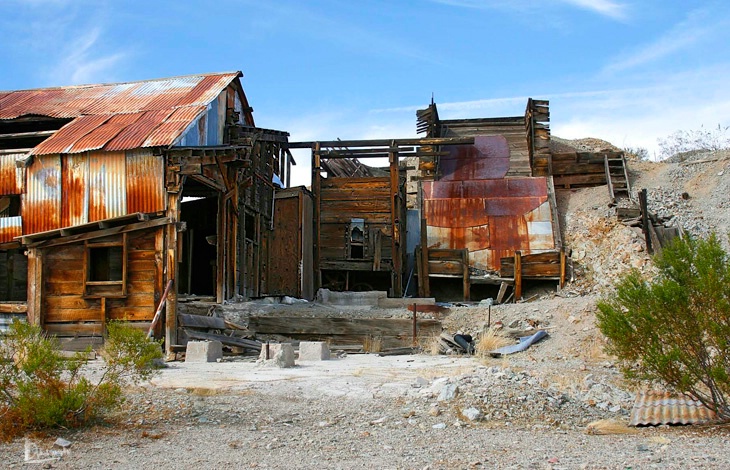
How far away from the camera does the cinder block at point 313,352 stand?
46.5 ft

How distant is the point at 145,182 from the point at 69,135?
111 inches

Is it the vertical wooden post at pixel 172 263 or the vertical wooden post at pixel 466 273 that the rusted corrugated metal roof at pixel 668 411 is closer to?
the vertical wooden post at pixel 172 263

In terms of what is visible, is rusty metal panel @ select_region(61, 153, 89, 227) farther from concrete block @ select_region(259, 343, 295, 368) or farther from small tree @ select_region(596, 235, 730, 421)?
small tree @ select_region(596, 235, 730, 421)

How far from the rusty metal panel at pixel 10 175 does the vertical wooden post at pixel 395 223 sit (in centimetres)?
1174

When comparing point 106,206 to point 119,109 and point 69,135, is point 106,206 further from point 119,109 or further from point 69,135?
point 119,109

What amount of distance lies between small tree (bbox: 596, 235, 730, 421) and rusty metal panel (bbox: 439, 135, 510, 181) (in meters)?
19.3

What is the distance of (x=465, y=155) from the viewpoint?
2839 centimetres

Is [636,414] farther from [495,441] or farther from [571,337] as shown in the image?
[571,337]

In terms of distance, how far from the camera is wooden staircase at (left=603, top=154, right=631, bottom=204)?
27047 millimetres

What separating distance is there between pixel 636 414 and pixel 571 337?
716 centimetres

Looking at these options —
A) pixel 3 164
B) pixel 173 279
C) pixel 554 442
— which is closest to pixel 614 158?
pixel 173 279

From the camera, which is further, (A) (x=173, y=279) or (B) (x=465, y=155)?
(B) (x=465, y=155)

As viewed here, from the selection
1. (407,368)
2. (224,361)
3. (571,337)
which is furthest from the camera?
(571,337)

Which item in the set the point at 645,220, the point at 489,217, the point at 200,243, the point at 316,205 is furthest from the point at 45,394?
the point at 489,217
